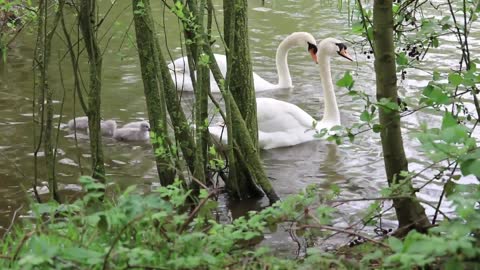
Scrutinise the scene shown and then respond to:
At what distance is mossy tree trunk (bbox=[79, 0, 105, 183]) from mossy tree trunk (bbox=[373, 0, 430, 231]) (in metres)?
2.08

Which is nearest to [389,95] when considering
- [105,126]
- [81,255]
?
[81,255]

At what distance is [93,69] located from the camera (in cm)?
530

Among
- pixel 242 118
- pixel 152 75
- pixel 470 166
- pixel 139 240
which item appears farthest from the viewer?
pixel 242 118

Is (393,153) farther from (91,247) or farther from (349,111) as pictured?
(349,111)

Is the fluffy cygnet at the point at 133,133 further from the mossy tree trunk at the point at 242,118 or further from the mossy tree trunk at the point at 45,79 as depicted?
the mossy tree trunk at the point at 45,79

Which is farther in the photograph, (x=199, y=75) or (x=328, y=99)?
(x=328, y=99)

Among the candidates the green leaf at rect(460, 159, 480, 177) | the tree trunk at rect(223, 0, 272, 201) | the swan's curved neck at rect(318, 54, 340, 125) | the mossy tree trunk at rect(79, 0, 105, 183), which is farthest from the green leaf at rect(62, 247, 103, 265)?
the swan's curved neck at rect(318, 54, 340, 125)

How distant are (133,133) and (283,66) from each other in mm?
3030

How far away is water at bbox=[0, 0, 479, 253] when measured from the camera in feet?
21.9

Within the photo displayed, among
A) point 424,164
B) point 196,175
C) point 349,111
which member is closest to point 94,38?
point 196,175

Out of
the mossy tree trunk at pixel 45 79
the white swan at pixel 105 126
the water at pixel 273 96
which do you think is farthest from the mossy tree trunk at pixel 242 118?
the white swan at pixel 105 126

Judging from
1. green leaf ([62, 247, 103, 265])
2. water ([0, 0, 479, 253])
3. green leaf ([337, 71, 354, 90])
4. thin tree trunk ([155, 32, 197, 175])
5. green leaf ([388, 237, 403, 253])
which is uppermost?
green leaf ([337, 71, 354, 90])

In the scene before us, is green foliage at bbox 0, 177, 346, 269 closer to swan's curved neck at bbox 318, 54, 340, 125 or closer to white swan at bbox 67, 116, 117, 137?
white swan at bbox 67, 116, 117, 137

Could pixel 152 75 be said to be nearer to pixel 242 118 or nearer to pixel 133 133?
pixel 242 118
